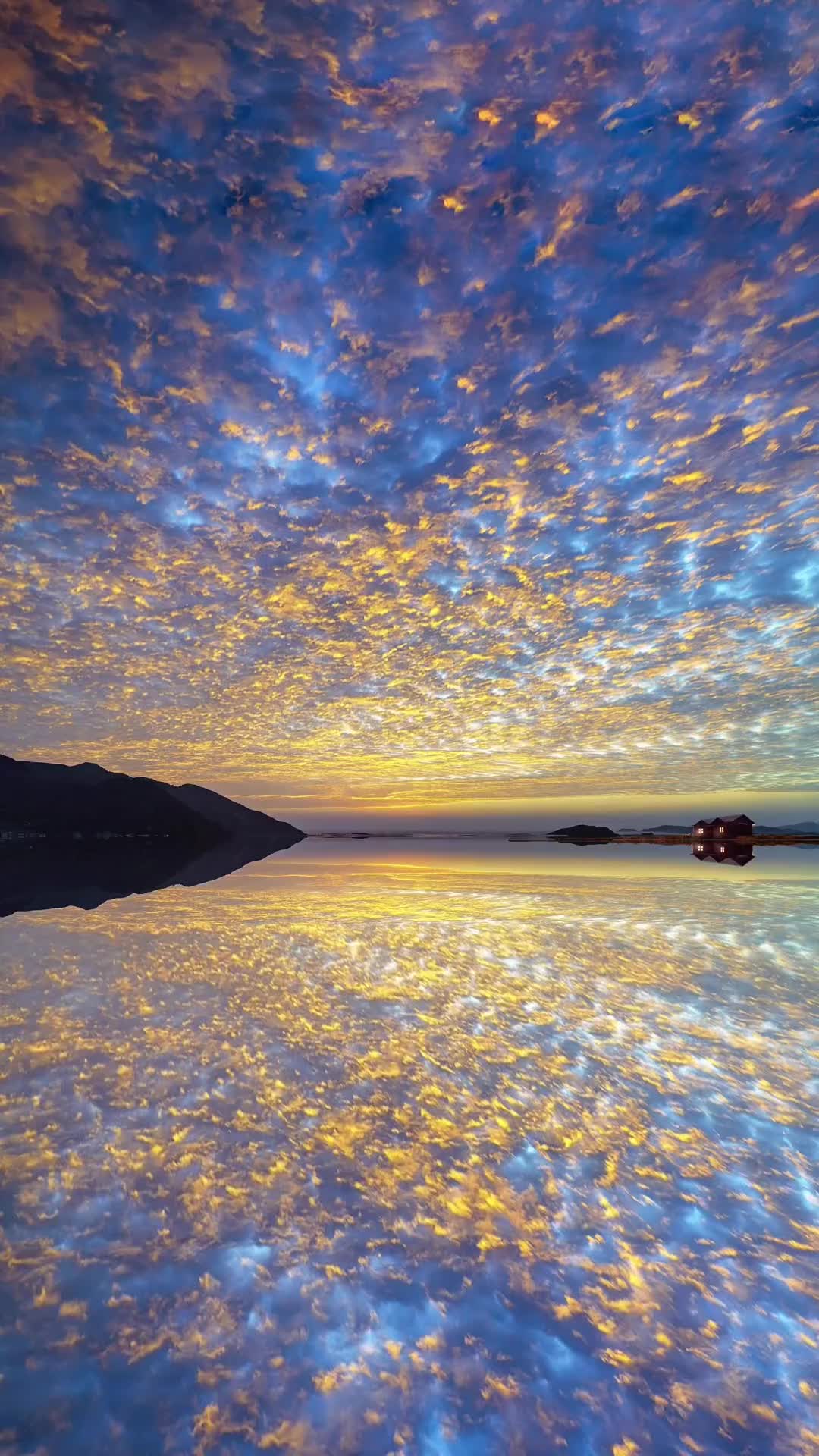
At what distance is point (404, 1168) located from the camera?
6.44m

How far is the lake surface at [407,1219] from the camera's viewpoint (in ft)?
12.6

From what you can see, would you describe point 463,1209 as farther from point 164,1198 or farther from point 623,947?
point 623,947

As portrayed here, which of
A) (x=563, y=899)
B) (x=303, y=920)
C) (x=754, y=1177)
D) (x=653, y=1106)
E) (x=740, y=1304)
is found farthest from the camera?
(x=563, y=899)

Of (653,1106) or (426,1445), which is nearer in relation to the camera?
(426,1445)

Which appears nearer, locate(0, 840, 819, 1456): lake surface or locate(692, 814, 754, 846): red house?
locate(0, 840, 819, 1456): lake surface

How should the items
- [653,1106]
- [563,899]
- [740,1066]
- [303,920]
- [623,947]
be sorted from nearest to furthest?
[653,1106] → [740,1066] → [623,947] → [303,920] → [563,899]

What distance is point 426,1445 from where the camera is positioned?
359cm

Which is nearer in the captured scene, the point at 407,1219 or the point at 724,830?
the point at 407,1219

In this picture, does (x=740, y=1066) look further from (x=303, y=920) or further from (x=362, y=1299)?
(x=303, y=920)

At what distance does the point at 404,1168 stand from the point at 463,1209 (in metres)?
0.86

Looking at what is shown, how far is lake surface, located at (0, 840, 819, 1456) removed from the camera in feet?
12.6

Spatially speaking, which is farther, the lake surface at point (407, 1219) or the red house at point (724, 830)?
the red house at point (724, 830)

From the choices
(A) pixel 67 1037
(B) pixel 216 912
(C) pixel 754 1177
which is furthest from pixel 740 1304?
(B) pixel 216 912

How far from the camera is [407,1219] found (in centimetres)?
561
